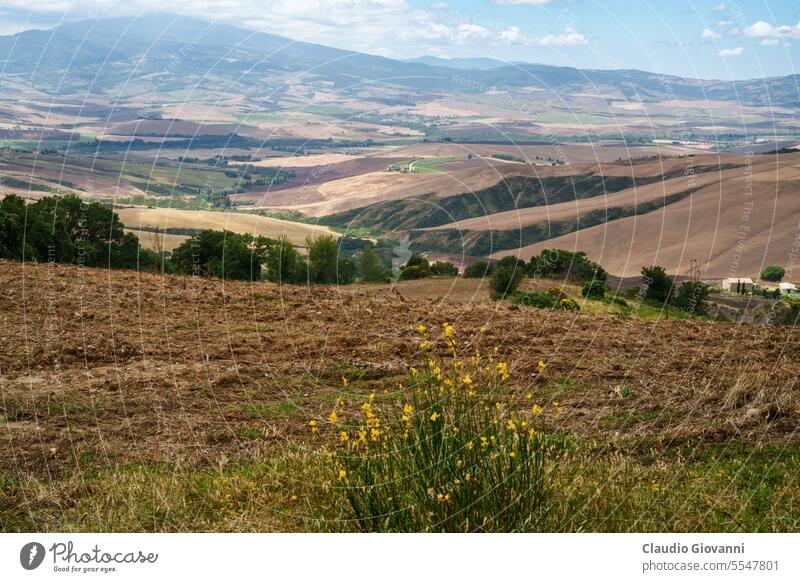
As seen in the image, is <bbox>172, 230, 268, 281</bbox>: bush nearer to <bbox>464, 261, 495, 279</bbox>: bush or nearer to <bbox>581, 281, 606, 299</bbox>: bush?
<bbox>464, 261, 495, 279</bbox>: bush

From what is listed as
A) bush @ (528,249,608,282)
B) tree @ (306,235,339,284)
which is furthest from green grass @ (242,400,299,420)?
bush @ (528,249,608,282)

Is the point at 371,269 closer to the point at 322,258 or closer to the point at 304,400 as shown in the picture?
the point at 322,258

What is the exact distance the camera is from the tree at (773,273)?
22219mm

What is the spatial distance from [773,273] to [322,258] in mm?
12713

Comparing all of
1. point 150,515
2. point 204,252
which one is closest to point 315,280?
point 204,252

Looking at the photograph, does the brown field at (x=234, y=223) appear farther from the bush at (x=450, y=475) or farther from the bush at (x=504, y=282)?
the bush at (x=450, y=475)

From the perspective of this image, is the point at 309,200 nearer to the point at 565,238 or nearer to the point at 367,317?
the point at 367,317

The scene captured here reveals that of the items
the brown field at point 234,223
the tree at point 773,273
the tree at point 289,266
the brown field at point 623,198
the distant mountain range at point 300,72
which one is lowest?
the tree at point 773,273

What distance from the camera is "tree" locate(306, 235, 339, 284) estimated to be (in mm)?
17633

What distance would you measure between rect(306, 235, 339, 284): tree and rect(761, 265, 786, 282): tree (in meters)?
11.9

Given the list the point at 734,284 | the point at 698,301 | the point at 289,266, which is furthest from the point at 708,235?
the point at 289,266

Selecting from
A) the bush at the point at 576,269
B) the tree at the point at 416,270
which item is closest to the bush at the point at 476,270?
the tree at the point at 416,270

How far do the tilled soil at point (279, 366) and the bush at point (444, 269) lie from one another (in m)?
5.11
